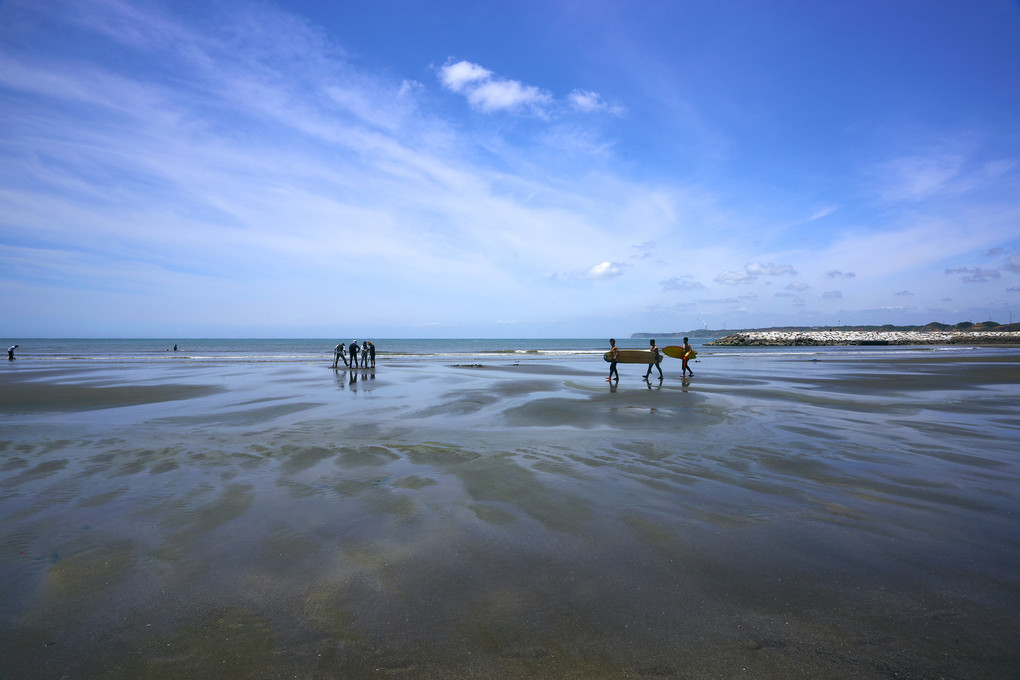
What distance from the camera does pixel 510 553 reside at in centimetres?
488

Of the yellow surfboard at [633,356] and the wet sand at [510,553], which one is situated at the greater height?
the yellow surfboard at [633,356]

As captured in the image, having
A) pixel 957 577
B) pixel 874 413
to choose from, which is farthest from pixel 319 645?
pixel 874 413

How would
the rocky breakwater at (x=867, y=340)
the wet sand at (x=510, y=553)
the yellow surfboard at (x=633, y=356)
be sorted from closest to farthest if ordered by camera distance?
the wet sand at (x=510, y=553), the yellow surfboard at (x=633, y=356), the rocky breakwater at (x=867, y=340)

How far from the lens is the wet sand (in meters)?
3.34

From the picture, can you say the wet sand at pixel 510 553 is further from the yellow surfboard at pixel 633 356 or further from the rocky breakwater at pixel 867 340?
the rocky breakwater at pixel 867 340

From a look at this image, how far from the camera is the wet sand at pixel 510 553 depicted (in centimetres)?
334

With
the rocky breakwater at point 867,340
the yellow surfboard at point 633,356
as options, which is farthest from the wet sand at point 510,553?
the rocky breakwater at point 867,340

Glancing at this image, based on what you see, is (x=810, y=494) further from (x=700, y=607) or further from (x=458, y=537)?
(x=458, y=537)

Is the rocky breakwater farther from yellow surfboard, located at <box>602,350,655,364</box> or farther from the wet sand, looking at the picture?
the wet sand

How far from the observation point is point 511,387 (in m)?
20.4

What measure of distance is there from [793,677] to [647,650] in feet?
3.00

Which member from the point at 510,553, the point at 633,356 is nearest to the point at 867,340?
the point at 633,356

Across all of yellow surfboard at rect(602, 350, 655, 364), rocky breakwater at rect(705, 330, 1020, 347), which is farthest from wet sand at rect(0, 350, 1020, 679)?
rocky breakwater at rect(705, 330, 1020, 347)

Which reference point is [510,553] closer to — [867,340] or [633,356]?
→ [633,356]
